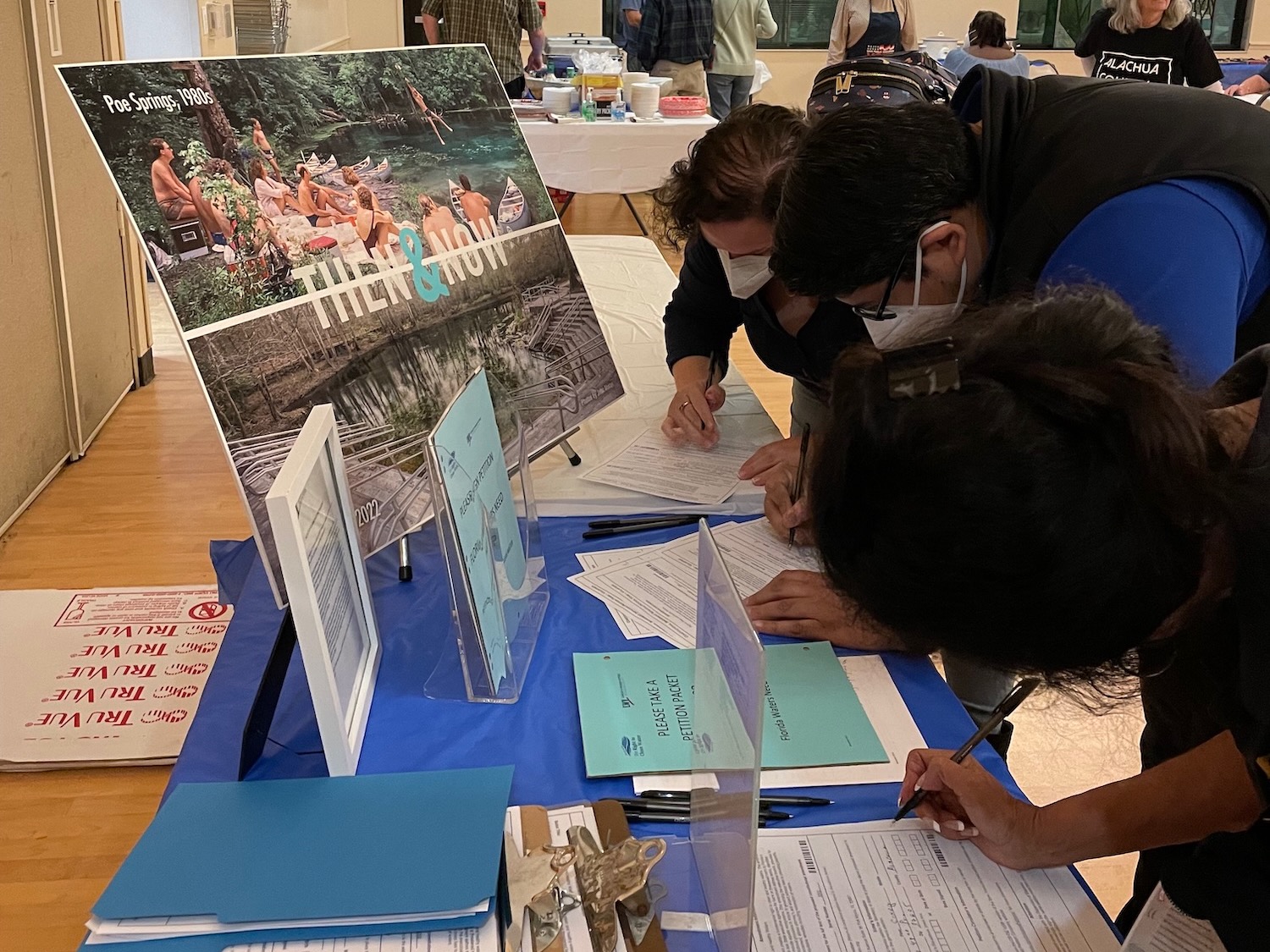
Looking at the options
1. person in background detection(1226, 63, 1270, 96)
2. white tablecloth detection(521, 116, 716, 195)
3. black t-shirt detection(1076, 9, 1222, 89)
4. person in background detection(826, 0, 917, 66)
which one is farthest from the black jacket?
person in background detection(1226, 63, 1270, 96)

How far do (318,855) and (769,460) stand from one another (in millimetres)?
941

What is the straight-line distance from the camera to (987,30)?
562cm

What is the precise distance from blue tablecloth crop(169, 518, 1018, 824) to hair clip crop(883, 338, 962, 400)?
1.47 ft

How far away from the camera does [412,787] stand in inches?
36.7

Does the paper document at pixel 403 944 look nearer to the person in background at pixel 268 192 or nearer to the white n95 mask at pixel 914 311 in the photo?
the white n95 mask at pixel 914 311

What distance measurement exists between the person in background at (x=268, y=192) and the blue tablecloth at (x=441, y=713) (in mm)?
439

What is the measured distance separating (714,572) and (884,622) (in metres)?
0.13

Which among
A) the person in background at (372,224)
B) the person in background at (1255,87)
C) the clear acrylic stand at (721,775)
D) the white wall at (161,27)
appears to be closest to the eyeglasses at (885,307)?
the clear acrylic stand at (721,775)

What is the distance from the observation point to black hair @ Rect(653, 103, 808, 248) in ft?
5.16

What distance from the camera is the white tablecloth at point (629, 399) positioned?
5.25 feet

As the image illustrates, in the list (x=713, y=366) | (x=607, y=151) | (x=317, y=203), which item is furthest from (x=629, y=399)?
(x=607, y=151)

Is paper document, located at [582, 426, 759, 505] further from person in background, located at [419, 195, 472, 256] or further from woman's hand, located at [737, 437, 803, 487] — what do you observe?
person in background, located at [419, 195, 472, 256]

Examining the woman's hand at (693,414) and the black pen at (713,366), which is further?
the black pen at (713,366)

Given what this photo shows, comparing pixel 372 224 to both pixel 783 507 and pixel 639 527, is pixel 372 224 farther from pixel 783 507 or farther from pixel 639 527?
pixel 783 507
